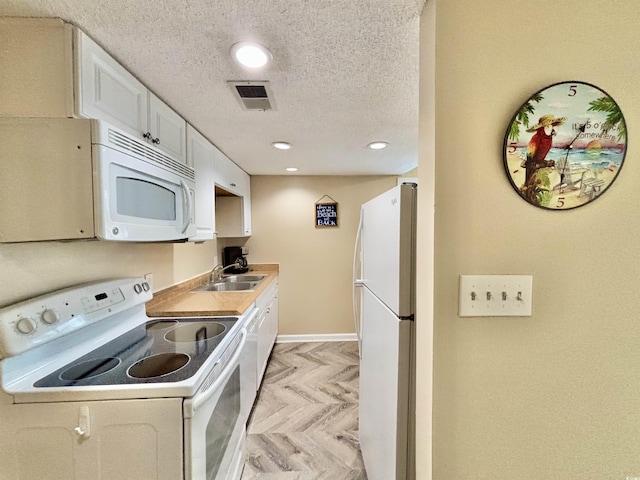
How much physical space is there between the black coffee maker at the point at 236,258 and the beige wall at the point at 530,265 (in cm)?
271

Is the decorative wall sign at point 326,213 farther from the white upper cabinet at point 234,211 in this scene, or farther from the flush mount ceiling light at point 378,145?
the flush mount ceiling light at point 378,145

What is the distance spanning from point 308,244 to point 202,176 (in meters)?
1.78

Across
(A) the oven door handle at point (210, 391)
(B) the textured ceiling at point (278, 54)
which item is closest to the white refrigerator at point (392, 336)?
(B) the textured ceiling at point (278, 54)

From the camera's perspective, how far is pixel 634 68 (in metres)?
0.79

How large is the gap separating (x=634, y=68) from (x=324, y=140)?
1.63m

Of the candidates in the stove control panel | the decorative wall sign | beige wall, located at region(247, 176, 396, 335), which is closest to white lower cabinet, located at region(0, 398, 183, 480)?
the stove control panel

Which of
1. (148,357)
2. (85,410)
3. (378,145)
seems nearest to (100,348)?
(148,357)

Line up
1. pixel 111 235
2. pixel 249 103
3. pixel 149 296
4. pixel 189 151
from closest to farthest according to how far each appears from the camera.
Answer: pixel 111 235 < pixel 249 103 < pixel 149 296 < pixel 189 151

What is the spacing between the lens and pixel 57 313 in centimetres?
102

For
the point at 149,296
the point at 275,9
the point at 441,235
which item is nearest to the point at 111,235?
the point at 149,296

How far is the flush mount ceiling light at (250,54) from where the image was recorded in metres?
1.04

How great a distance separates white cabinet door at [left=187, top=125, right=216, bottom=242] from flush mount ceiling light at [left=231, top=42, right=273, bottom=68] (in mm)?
830

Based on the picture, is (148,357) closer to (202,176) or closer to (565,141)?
(202,176)

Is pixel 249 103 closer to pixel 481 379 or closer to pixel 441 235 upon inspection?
pixel 441 235
